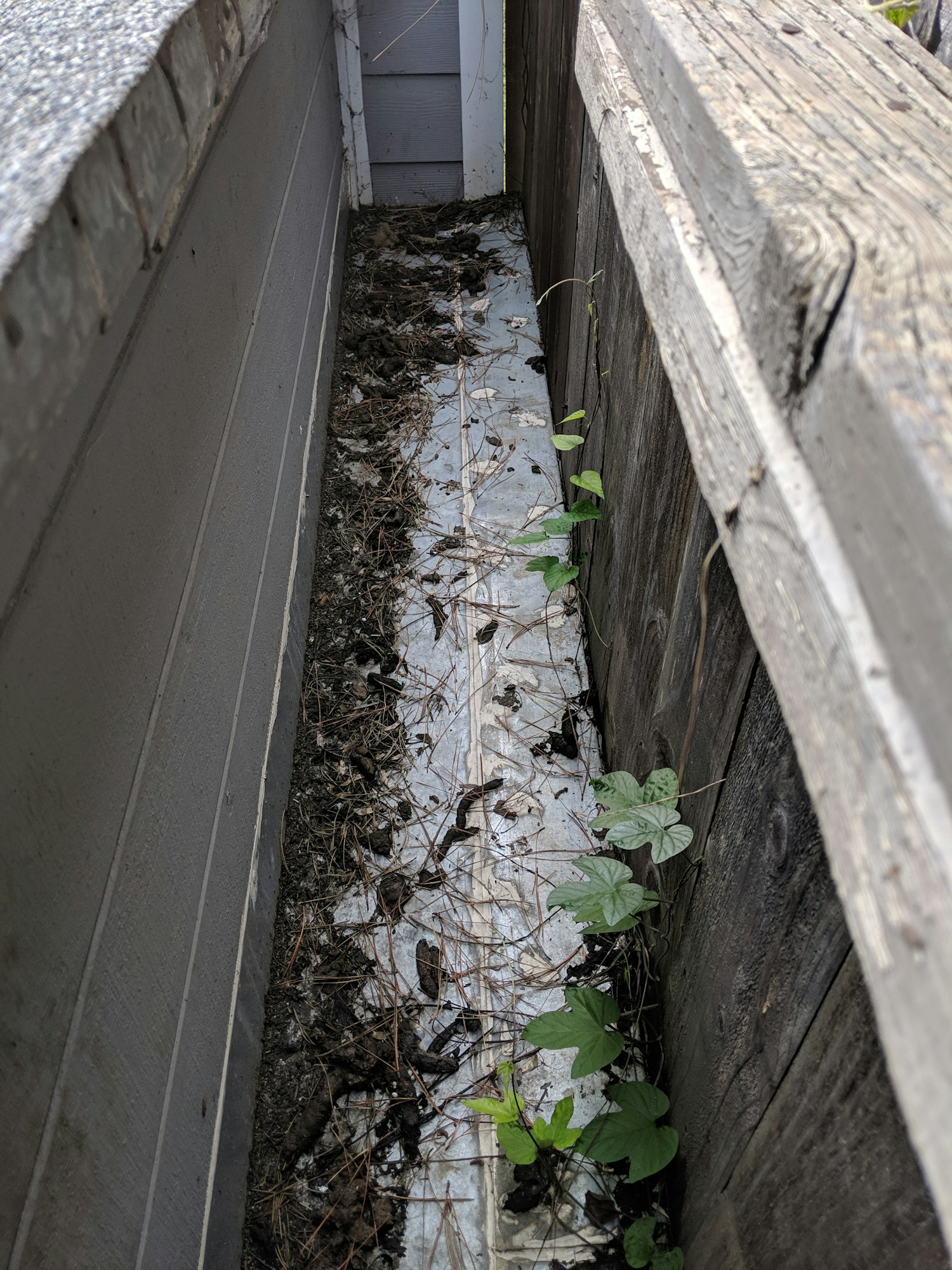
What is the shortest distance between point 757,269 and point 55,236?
525 millimetres

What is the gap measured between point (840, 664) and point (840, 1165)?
571 mm

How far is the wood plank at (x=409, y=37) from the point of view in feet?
12.2

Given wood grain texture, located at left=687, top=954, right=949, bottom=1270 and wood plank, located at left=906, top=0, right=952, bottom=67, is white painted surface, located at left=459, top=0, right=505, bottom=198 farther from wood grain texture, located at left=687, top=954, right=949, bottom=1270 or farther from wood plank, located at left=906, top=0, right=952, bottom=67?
wood grain texture, located at left=687, top=954, right=949, bottom=1270

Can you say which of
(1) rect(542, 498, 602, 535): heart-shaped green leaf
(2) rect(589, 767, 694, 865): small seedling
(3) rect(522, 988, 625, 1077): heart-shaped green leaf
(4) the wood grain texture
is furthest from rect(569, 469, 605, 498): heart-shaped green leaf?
(4) the wood grain texture

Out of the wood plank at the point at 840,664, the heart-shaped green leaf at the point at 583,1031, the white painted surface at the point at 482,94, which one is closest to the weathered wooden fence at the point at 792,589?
the wood plank at the point at 840,664

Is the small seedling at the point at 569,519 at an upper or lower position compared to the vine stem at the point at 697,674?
lower

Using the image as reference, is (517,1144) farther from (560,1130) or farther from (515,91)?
(515,91)

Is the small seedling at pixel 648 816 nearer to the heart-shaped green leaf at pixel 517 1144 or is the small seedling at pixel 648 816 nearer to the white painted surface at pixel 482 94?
the heart-shaped green leaf at pixel 517 1144

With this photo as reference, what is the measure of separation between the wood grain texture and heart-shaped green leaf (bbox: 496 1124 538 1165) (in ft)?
1.53

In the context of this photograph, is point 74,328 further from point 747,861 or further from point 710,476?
point 747,861

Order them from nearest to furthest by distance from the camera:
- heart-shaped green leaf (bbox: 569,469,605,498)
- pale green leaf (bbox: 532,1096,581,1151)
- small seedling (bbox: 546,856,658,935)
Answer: small seedling (bbox: 546,856,658,935) → pale green leaf (bbox: 532,1096,581,1151) → heart-shaped green leaf (bbox: 569,469,605,498)

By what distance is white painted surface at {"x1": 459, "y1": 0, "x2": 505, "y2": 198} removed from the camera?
3764 millimetres

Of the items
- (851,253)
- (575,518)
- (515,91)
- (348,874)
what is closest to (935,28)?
(851,253)

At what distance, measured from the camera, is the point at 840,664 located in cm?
50
